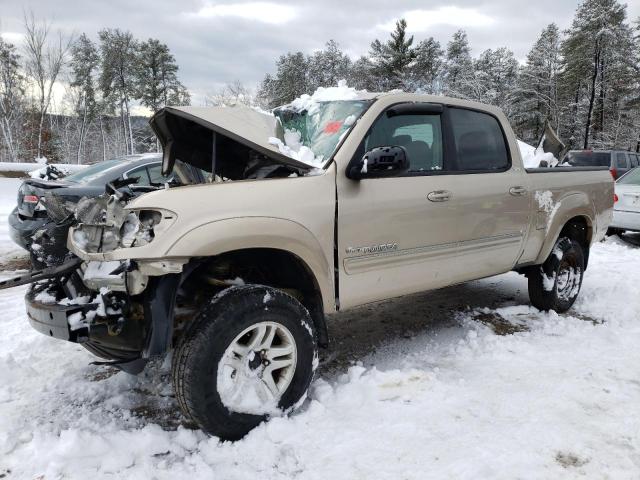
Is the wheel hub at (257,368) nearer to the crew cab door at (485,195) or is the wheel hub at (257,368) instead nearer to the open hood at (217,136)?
the open hood at (217,136)

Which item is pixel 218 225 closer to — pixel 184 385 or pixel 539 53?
pixel 184 385

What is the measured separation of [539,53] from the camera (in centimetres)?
4469

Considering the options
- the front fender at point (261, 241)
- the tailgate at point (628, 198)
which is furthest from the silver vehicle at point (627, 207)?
the front fender at point (261, 241)

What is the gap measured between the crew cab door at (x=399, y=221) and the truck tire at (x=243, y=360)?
0.49 metres

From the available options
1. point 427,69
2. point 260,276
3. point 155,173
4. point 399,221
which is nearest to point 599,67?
point 427,69

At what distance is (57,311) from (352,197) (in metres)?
1.74

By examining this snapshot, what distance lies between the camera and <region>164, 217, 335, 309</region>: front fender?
2389mm

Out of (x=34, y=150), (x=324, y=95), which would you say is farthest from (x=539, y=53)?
(x=324, y=95)

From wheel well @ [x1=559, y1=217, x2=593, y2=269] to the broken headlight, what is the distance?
422 centimetres

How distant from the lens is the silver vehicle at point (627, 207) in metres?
8.89

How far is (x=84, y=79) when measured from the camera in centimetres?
4297

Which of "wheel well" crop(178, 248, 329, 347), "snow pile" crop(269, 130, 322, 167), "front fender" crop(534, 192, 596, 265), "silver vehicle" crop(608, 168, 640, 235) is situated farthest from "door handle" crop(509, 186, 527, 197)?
"silver vehicle" crop(608, 168, 640, 235)

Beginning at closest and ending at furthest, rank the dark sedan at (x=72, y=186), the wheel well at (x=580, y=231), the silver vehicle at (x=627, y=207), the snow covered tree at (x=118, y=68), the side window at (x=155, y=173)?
the wheel well at (x=580, y=231)
the dark sedan at (x=72, y=186)
the side window at (x=155, y=173)
the silver vehicle at (x=627, y=207)
the snow covered tree at (x=118, y=68)

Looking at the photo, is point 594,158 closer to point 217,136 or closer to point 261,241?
point 217,136
